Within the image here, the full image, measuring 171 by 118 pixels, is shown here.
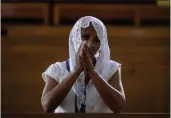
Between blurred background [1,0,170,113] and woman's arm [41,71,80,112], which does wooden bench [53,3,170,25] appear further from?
woman's arm [41,71,80,112]

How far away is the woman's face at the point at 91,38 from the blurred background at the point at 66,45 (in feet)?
6.69

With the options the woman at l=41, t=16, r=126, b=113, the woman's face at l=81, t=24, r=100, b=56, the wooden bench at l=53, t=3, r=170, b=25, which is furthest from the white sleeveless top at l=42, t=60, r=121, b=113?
the wooden bench at l=53, t=3, r=170, b=25

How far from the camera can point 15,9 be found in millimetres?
4062

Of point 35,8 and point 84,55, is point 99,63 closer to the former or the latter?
point 84,55

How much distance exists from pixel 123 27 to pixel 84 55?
2.31m

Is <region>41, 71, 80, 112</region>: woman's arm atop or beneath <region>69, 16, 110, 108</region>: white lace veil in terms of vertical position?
beneath

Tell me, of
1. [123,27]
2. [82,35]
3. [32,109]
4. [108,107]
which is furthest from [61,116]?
[123,27]

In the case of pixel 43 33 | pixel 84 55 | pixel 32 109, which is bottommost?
pixel 32 109

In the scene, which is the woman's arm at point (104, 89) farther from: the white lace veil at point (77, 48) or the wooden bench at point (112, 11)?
the wooden bench at point (112, 11)

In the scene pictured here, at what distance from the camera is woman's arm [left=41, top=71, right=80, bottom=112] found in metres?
1.68

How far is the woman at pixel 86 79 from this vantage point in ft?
5.57

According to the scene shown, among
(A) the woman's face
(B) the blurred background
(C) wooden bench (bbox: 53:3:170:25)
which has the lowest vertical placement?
(B) the blurred background

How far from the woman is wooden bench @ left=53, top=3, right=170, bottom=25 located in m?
2.28

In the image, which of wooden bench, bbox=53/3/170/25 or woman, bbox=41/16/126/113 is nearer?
woman, bbox=41/16/126/113
